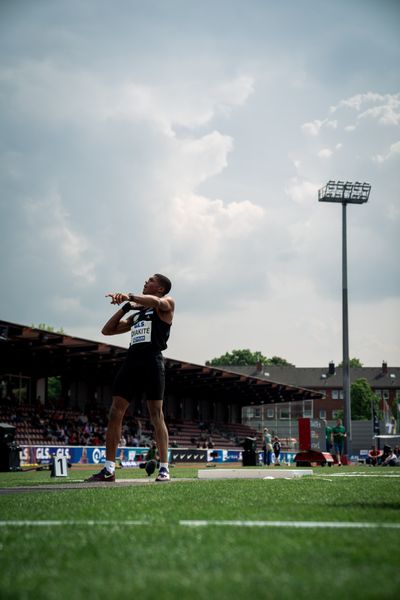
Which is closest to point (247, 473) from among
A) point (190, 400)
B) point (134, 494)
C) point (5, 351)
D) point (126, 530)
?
point (134, 494)

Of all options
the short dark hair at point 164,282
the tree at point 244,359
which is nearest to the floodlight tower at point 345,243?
the short dark hair at point 164,282

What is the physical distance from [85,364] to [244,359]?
86543mm

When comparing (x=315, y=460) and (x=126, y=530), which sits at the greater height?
(x=126, y=530)

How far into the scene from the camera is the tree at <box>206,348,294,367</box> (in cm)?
13012

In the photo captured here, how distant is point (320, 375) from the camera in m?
120

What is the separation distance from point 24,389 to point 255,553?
45.7 meters

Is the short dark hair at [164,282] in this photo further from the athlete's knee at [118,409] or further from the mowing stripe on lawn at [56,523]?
the mowing stripe on lawn at [56,523]

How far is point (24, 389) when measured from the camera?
46.8 meters

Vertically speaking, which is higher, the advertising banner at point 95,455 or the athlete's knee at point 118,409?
the athlete's knee at point 118,409

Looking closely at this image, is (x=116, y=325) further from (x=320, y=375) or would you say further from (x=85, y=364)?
(x=320, y=375)

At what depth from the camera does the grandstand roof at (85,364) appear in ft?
119

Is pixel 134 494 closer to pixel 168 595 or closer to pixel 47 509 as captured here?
pixel 47 509

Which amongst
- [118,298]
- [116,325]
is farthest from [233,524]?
[116,325]

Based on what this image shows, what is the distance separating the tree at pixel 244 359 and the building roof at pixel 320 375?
596cm
